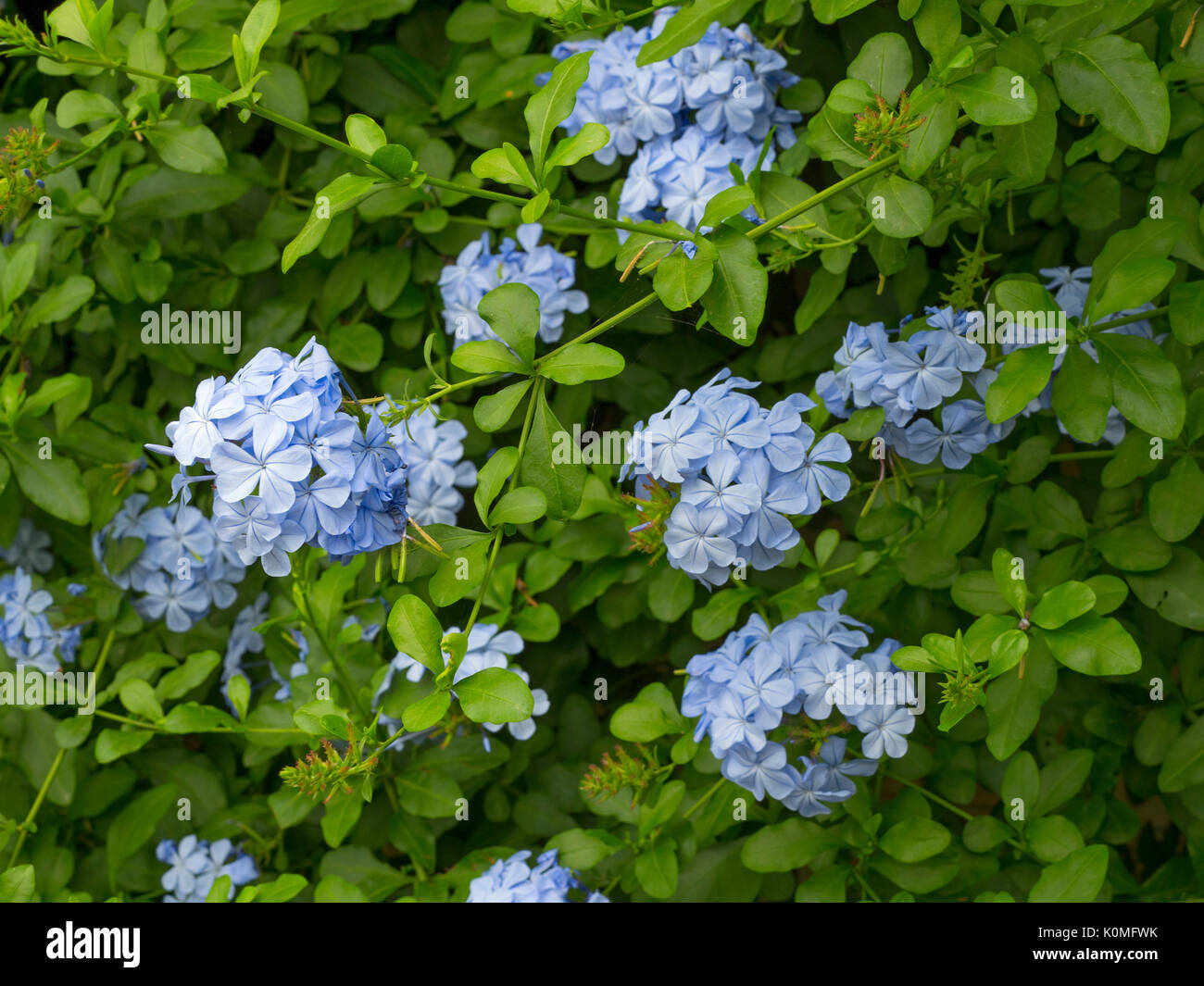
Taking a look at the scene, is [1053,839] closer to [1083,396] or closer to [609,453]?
[1083,396]

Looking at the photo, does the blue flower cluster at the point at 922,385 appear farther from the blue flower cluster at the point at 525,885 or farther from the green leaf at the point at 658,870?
the blue flower cluster at the point at 525,885

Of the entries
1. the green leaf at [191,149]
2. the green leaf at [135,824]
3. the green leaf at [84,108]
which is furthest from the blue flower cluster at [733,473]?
the green leaf at [135,824]

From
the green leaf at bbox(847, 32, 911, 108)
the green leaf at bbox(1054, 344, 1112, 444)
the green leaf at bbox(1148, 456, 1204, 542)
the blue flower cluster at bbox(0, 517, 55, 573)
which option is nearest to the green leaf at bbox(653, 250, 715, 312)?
the green leaf at bbox(847, 32, 911, 108)

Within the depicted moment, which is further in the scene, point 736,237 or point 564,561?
point 564,561

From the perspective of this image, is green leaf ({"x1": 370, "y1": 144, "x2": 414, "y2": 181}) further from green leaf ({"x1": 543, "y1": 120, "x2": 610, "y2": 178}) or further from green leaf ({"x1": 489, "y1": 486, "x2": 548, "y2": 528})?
green leaf ({"x1": 489, "y1": 486, "x2": 548, "y2": 528})

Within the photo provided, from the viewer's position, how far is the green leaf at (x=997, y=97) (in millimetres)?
1061

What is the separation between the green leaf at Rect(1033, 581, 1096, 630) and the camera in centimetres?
109

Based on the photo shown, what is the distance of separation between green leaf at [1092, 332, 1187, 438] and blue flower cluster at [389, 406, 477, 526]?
0.94 m

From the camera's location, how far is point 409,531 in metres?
1.19

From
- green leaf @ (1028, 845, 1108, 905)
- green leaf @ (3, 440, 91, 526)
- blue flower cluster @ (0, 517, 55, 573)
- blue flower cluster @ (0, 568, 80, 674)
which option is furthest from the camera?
blue flower cluster @ (0, 517, 55, 573)
